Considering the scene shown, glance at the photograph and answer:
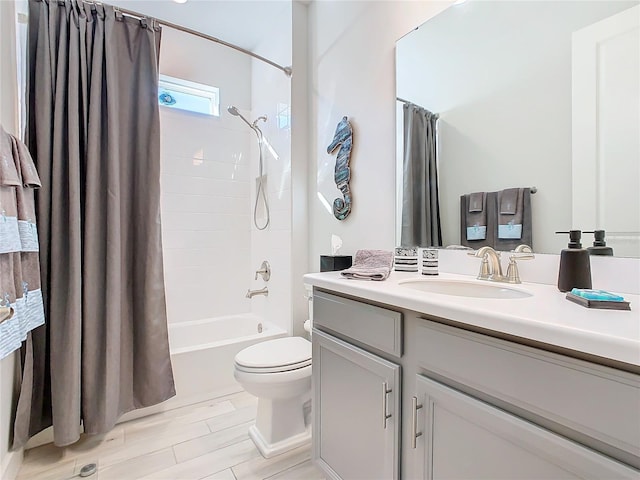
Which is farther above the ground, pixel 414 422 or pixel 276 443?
pixel 414 422

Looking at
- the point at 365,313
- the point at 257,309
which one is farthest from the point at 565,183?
the point at 257,309

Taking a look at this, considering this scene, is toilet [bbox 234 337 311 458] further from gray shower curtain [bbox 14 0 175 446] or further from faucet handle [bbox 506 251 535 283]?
faucet handle [bbox 506 251 535 283]

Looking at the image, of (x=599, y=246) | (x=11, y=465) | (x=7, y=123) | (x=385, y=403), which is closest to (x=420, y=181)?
(x=599, y=246)

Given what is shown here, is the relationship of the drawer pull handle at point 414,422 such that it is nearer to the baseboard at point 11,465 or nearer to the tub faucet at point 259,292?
the baseboard at point 11,465

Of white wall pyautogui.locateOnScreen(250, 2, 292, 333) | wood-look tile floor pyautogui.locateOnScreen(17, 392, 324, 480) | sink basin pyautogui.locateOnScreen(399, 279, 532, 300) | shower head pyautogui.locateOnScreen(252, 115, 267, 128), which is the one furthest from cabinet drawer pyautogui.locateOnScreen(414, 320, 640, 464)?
shower head pyautogui.locateOnScreen(252, 115, 267, 128)

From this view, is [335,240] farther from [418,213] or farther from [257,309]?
[257,309]

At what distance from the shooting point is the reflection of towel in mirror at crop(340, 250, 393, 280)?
1.24 metres

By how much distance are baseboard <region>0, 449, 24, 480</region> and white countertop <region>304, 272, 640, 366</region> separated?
5.59 feet

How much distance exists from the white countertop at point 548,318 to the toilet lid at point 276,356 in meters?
0.75

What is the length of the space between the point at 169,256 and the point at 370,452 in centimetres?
223

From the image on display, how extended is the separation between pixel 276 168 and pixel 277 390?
166cm

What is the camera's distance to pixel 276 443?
160 cm

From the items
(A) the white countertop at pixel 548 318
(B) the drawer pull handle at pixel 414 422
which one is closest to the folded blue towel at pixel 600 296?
(A) the white countertop at pixel 548 318

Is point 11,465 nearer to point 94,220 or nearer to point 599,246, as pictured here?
point 94,220
